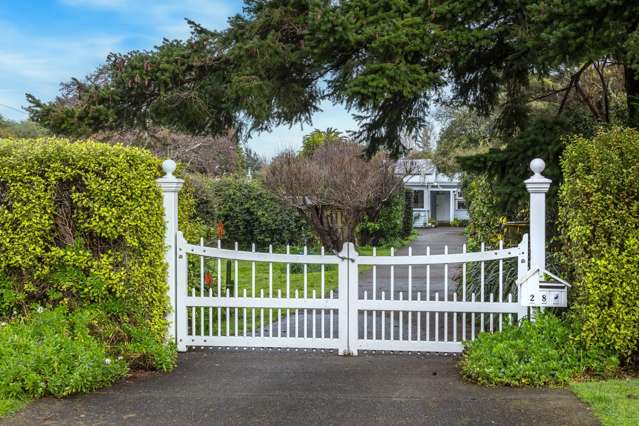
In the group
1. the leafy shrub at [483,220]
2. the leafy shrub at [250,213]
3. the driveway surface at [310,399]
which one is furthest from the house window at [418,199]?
the driveway surface at [310,399]

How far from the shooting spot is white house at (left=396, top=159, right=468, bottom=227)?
34812 mm

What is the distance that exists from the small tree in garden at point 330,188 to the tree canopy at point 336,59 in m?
7.39

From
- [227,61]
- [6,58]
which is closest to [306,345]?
[227,61]

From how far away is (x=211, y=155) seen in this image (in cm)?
2291

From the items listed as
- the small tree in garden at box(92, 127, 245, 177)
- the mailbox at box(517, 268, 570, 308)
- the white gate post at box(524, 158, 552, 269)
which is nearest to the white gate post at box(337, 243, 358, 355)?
the mailbox at box(517, 268, 570, 308)

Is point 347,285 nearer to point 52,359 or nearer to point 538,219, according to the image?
point 538,219

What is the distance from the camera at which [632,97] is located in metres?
7.07

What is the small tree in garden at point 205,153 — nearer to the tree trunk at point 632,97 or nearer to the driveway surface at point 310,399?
the tree trunk at point 632,97

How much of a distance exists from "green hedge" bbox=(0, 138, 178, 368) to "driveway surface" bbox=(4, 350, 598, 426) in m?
0.73

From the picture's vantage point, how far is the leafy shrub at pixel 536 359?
15.3 feet

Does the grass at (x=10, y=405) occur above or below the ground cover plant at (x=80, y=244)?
below

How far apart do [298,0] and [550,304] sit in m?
4.40

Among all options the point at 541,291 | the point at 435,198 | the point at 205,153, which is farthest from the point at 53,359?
the point at 435,198

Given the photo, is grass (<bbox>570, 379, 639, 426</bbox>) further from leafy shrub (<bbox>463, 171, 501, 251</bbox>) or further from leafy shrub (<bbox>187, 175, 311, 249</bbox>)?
leafy shrub (<bbox>187, 175, 311, 249</bbox>)
